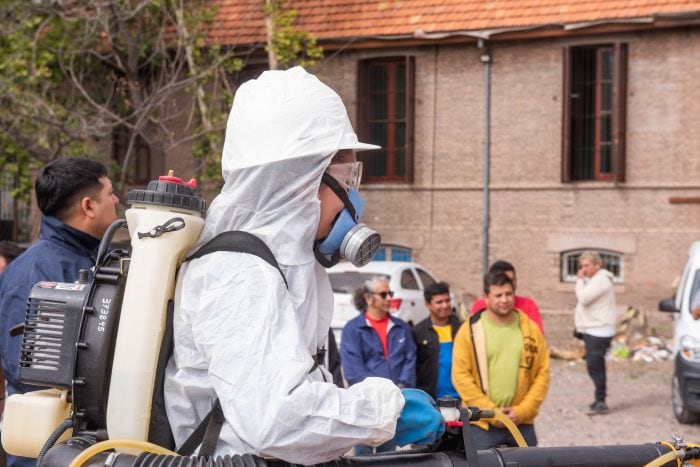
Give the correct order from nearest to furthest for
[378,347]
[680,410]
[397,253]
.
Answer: [378,347]
[680,410]
[397,253]

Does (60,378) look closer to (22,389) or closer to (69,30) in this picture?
(22,389)

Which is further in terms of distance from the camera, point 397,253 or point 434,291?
point 397,253

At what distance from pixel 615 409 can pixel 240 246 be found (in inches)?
419

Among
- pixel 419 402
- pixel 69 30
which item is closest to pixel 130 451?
pixel 419 402

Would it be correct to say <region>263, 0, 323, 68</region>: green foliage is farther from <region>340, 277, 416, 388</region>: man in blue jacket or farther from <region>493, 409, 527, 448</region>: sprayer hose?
<region>493, 409, 527, 448</region>: sprayer hose

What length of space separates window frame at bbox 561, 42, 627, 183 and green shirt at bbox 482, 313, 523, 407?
13.5 metres

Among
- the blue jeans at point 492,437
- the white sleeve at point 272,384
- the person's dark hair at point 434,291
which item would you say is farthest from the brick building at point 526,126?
the white sleeve at point 272,384

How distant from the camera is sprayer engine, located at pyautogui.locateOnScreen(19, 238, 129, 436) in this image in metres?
2.70

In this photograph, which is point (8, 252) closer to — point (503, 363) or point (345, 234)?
point (503, 363)

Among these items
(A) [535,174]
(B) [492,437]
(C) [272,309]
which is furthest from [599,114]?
(C) [272,309]

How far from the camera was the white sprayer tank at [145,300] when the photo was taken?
2596mm

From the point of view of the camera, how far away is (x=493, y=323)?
6.66m

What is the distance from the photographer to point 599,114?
64.7 ft

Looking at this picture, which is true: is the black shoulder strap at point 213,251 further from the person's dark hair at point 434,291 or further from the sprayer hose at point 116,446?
the person's dark hair at point 434,291
